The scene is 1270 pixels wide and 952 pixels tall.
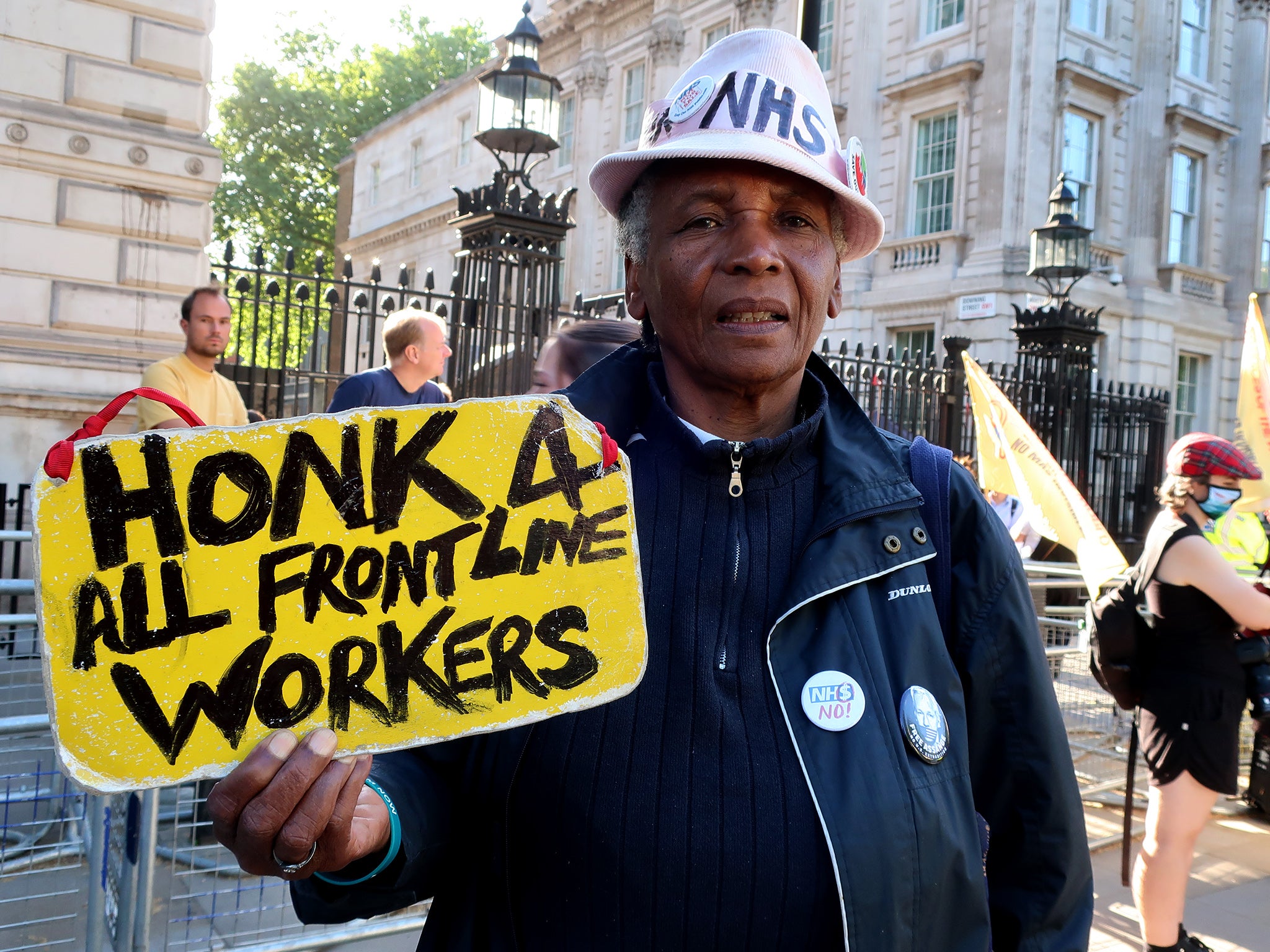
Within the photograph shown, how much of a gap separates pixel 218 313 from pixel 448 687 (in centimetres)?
454

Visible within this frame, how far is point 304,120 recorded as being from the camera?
1384 inches

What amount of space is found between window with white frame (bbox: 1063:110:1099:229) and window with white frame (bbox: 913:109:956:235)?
199cm

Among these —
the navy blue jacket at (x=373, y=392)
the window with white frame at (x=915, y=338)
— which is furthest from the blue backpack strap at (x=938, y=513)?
the window with white frame at (x=915, y=338)

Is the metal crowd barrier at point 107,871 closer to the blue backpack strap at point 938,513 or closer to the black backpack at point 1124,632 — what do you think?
the blue backpack strap at point 938,513

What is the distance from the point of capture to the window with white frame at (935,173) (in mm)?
18156

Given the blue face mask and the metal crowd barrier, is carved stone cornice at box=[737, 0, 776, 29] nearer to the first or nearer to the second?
the blue face mask

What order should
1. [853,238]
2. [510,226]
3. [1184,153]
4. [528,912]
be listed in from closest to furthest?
[528,912], [853,238], [510,226], [1184,153]

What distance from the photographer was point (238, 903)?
310 cm

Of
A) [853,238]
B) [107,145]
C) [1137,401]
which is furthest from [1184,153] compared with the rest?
[853,238]

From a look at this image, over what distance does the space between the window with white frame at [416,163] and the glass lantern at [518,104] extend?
79.3 feet

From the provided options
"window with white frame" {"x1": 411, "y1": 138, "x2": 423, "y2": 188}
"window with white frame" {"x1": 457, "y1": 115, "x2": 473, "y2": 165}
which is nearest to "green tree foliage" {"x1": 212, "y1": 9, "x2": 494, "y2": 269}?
"window with white frame" {"x1": 411, "y1": 138, "x2": 423, "y2": 188}

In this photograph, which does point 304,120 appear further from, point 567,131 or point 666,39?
point 666,39

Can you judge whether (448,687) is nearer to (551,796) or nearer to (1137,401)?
(551,796)

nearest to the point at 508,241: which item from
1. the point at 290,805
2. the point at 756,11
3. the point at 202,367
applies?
the point at 202,367
